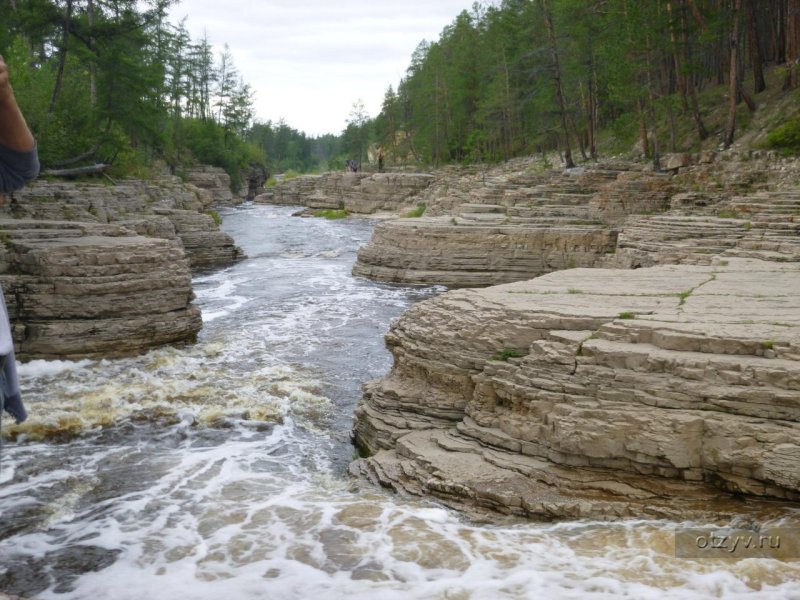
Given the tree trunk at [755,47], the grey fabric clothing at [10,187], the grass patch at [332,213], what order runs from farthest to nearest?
1. the grass patch at [332,213]
2. the tree trunk at [755,47]
3. the grey fabric clothing at [10,187]

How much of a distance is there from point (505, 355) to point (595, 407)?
4.40ft

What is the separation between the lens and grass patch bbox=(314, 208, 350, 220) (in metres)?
47.9

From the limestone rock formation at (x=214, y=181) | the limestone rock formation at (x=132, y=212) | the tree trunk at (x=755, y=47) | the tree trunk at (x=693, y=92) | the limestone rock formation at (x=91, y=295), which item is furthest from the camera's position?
the limestone rock formation at (x=214, y=181)

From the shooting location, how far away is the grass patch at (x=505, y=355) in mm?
7859

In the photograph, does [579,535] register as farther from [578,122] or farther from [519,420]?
[578,122]

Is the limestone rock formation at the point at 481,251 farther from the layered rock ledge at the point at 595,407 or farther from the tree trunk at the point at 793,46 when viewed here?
the layered rock ledge at the point at 595,407

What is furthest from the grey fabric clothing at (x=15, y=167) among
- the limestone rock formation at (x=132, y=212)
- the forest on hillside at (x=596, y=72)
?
the forest on hillside at (x=596, y=72)

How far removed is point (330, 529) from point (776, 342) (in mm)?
4545

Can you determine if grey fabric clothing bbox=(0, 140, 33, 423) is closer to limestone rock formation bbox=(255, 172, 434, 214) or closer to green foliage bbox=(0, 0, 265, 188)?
green foliage bbox=(0, 0, 265, 188)

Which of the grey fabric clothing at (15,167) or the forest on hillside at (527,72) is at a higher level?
the forest on hillside at (527,72)

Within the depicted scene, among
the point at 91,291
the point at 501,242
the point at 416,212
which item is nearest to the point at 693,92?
the point at 501,242

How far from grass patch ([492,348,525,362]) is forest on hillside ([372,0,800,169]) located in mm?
17572

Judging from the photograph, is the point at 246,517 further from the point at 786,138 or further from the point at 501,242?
the point at 786,138

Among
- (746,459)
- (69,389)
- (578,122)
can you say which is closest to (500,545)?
(746,459)
